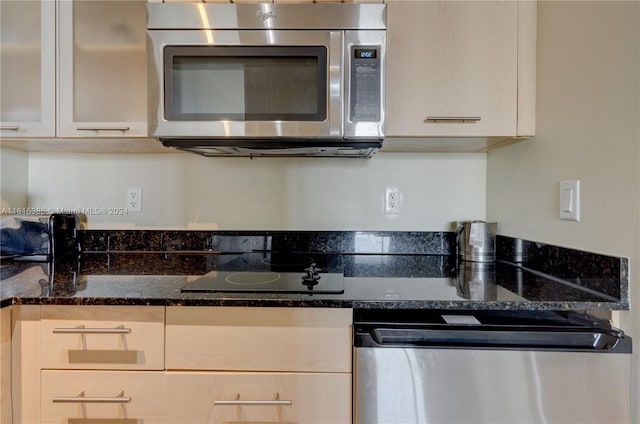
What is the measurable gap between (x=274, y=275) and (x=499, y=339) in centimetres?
65

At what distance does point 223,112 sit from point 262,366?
738mm

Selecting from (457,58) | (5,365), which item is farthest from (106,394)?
(457,58)

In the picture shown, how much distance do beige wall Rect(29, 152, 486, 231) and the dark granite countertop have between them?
0.84 feet

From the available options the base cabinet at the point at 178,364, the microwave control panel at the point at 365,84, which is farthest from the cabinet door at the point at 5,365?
the microwave control panel at the point at 365,84

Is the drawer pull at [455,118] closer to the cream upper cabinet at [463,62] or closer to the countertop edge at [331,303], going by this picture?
the cream upper cabinet at [463,62]

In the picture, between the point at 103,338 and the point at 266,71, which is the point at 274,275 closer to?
the point at 103,338

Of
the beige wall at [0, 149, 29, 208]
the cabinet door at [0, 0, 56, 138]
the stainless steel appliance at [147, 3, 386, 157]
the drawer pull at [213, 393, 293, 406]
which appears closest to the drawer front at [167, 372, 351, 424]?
the drawer pull at [213, 393, 293, 406]

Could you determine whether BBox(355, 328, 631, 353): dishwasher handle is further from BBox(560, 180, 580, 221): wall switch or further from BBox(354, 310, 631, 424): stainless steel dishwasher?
BBox(560, 180, 580, 221): wall switch

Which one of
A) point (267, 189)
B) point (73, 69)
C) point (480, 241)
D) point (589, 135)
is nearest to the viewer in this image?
point (589, 135)

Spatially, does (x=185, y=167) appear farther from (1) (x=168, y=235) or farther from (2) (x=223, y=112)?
(2) (x=223, y=112)

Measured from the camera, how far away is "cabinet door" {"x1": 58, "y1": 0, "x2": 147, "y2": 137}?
1195 mm

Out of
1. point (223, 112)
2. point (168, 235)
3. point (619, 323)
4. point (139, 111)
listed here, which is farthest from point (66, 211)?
point (619, 323)

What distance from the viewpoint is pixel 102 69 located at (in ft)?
4.04

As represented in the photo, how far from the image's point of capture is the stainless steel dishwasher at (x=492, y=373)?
800 millimetres
